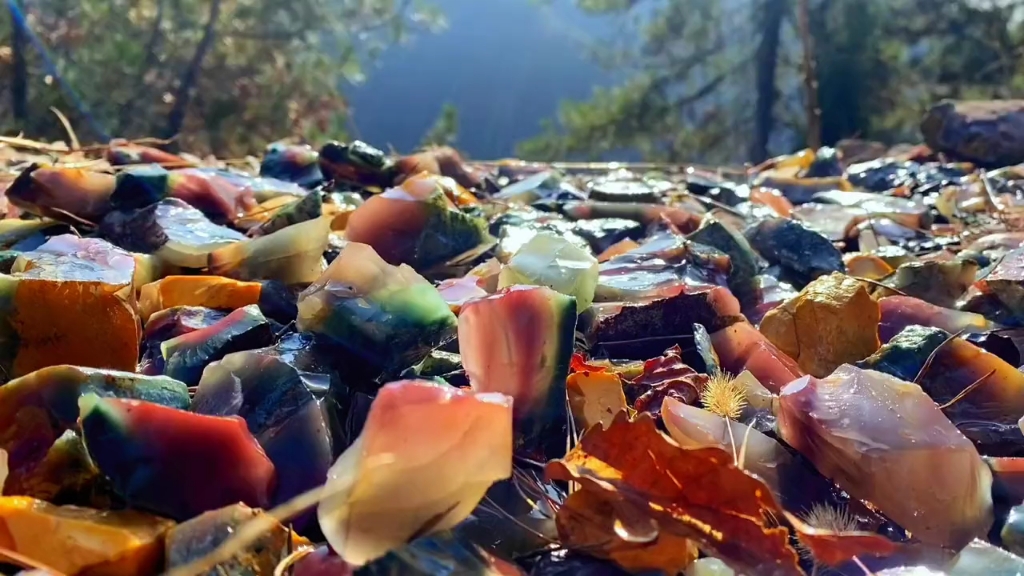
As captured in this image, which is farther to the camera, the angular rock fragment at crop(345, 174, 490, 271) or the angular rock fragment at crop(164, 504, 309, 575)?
the angular rock fragment at crop(345, 174, 490, 271)

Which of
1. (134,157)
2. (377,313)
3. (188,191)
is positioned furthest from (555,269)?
(134,157)

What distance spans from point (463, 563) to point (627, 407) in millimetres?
251

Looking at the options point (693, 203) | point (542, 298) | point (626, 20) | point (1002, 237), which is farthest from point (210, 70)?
point (542, 298)

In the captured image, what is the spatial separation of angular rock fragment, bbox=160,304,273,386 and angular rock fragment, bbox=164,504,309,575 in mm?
220

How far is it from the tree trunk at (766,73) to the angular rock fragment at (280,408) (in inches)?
268

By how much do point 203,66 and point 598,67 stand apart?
11.6ft

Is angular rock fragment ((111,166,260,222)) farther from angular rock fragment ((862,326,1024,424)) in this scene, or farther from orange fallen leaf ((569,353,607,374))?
angular rock fragment ((862,326,1024,424))

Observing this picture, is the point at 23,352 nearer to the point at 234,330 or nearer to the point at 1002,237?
the point at 234,330

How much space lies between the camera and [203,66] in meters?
5.74

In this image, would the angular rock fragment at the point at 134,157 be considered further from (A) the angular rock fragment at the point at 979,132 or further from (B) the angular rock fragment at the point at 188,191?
(A) the angular rock fragment at the point at 979,132

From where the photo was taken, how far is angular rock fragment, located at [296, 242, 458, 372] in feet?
2.11

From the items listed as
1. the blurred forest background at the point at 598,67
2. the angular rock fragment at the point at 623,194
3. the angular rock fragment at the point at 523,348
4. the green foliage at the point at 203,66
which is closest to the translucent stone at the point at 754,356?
the angular rock fragment at the point at 523,348

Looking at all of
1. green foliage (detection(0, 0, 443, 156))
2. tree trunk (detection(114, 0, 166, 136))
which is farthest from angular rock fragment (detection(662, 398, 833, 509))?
tree trunk (detection(114, 0, 166, 136))

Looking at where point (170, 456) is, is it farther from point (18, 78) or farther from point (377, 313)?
point (18, 78)
